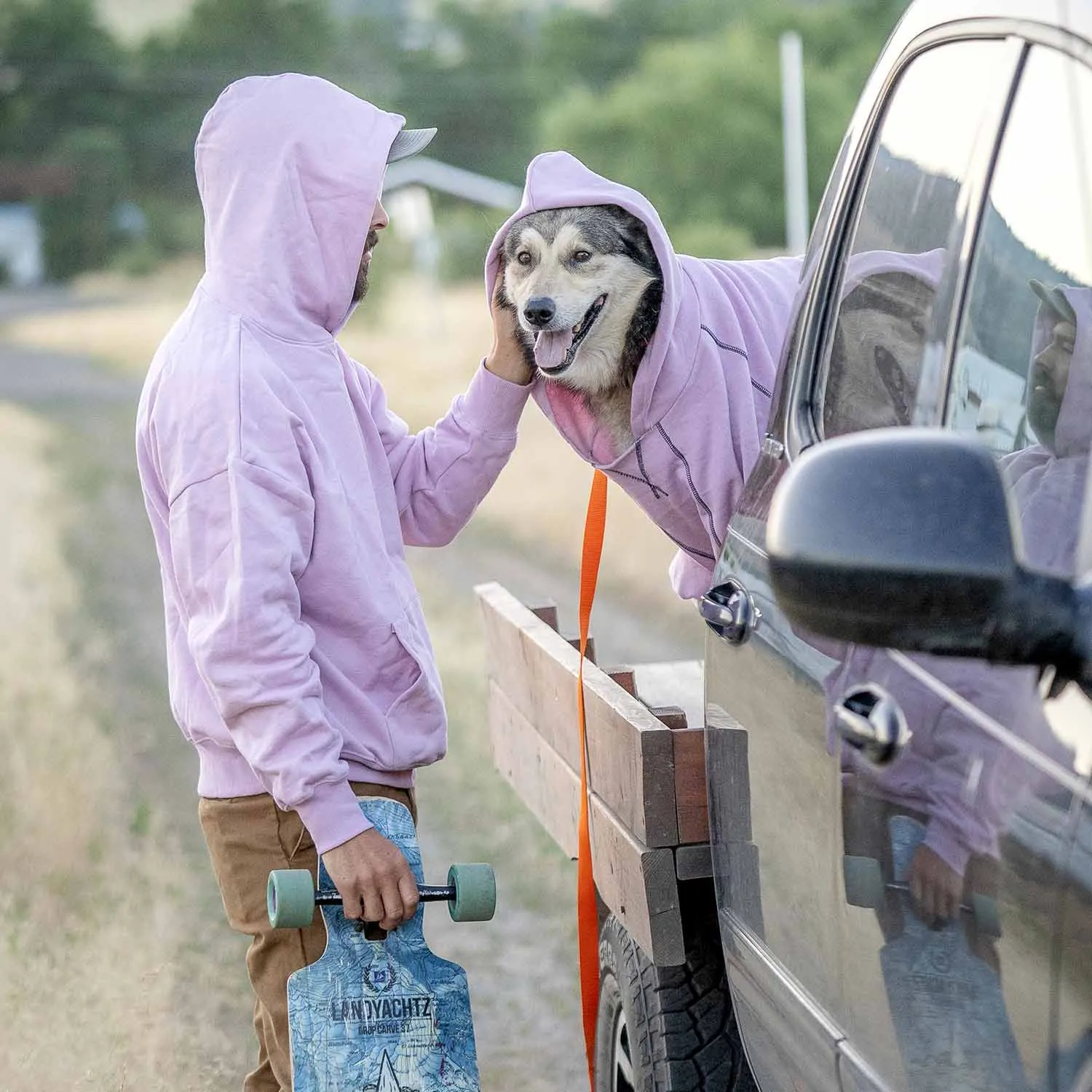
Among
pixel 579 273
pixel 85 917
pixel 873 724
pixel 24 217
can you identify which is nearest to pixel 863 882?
pixel 873 724

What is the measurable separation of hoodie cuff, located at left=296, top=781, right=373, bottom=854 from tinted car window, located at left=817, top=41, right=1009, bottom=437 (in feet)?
3.39

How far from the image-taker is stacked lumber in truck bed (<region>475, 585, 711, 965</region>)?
2537 mm

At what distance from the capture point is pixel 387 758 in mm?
2848

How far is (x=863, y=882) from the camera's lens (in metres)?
1.75

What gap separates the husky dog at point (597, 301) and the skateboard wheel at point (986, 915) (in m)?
2.07

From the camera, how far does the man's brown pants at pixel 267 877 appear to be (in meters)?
2.82

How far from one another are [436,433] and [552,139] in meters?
65.3

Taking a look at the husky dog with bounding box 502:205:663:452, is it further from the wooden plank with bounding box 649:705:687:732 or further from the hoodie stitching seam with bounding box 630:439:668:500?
the wooden plank with bounding box 649:705:687:732

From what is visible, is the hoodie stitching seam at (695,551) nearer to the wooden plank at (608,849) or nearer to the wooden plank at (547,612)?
the wooden plank at (547,612)

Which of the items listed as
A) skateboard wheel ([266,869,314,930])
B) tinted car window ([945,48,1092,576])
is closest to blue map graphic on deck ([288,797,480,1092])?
skateboard wheel ([266,869,314,930])

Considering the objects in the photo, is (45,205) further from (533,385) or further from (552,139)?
(533,385)

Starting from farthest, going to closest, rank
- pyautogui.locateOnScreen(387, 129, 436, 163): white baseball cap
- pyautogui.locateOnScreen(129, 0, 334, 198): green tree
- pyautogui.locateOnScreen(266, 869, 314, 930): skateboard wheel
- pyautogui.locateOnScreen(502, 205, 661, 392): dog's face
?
pyautogui.locateOnScreen(129, 0, 334, 198): green tree
pyautogui.locateOnScreen(502, 205, 661, 392): dog's face
pyautogui.locateOnScreen(387, 129, 436, 163): white baseball cap
pyautogui.locateOnScreen(266, 869, 314, 930): skateboard wheel

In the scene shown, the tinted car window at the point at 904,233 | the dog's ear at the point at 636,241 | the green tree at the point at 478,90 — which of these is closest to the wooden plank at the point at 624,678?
the dog's ear at the point at 636,241

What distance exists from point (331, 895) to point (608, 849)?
1.70ft
